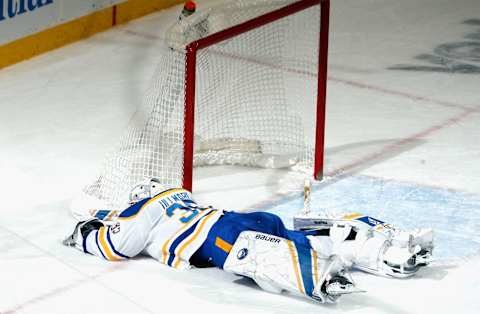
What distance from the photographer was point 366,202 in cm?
536

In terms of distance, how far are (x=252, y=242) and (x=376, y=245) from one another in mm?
475

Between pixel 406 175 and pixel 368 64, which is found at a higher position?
pixel 368 64

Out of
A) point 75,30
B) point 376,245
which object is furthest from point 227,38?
point 75,30

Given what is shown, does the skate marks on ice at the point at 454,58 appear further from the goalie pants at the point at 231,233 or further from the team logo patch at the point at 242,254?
the team logo patch at the point at 242,254

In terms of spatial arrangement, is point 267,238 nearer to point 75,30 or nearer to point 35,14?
point 35,14

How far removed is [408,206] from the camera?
5.31 m

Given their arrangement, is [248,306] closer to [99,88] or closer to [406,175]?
[406,175]

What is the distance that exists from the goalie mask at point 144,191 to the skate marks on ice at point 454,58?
2.78 metres

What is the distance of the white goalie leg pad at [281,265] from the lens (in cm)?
420

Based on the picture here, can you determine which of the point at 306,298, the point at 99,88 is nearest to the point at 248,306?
the point at 306,298

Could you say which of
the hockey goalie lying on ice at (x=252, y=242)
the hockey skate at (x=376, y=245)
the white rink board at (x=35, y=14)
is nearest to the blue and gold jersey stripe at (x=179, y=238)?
the hockey goalie lying on ice at (x=252, y=242)

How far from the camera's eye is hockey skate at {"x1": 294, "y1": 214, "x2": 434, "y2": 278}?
447 cm

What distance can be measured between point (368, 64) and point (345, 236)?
292cm

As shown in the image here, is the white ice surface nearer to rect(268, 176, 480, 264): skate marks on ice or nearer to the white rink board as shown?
rect(268, 176, 480, 264): skate marks on ice
